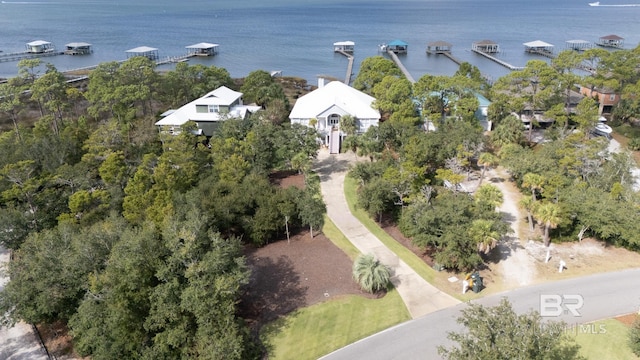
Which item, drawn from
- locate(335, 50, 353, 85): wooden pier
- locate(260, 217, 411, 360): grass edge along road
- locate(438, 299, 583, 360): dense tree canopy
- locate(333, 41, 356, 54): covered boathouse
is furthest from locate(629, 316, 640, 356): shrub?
locate(333, 41, 356, 54): covered boathouse

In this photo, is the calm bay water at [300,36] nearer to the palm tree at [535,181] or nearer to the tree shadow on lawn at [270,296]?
the palm tree at [535,181]

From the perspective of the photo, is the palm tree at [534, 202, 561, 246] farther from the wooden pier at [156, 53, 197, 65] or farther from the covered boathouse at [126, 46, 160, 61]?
the covered boathouse at [126, 46, 160, 61]

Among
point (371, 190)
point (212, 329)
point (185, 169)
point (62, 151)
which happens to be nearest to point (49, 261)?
point (212, 329)

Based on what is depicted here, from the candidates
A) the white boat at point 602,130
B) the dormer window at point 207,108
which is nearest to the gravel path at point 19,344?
the dormer window at point 207,108

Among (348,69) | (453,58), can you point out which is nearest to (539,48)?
(453,58)
